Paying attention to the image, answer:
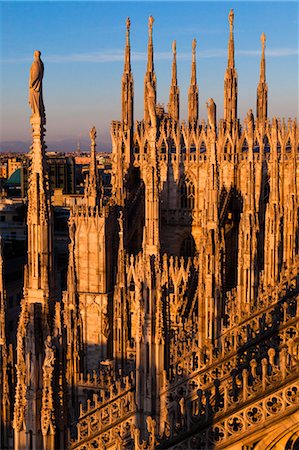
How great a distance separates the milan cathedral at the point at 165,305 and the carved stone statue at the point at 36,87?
19 millimetres

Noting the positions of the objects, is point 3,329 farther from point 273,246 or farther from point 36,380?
point 273,246

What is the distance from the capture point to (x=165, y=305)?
1178cm

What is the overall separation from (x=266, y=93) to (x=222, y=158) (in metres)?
6.43

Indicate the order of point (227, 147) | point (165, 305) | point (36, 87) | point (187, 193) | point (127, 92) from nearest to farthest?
point (36, 87)
point (165, 305)
point (227, 147)
point (187, 193)
point (127, 92)

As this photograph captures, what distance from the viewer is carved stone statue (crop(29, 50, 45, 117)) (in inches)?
356

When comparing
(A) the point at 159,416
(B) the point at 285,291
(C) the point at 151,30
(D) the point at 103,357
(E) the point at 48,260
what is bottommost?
(D) the point at 103,357

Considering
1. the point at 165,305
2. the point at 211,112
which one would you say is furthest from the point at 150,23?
the point at 165,305

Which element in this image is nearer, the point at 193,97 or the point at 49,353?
the point at 49,353

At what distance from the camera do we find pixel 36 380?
28.6ft

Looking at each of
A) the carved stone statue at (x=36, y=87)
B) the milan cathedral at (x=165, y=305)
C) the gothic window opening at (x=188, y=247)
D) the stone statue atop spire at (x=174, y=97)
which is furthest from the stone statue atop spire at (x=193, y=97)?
the carved stone statue at (x=36, y=87)

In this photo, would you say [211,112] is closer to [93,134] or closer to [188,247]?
[93,134]

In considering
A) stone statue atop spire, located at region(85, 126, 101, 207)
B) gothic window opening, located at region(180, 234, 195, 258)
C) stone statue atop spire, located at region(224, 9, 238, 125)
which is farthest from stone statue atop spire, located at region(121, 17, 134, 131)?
stone statue atop spire, located at region(85, 126, 101, 207)

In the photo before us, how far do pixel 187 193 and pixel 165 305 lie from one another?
22316 millimetres

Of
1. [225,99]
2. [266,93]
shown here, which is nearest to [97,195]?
[225,99]
